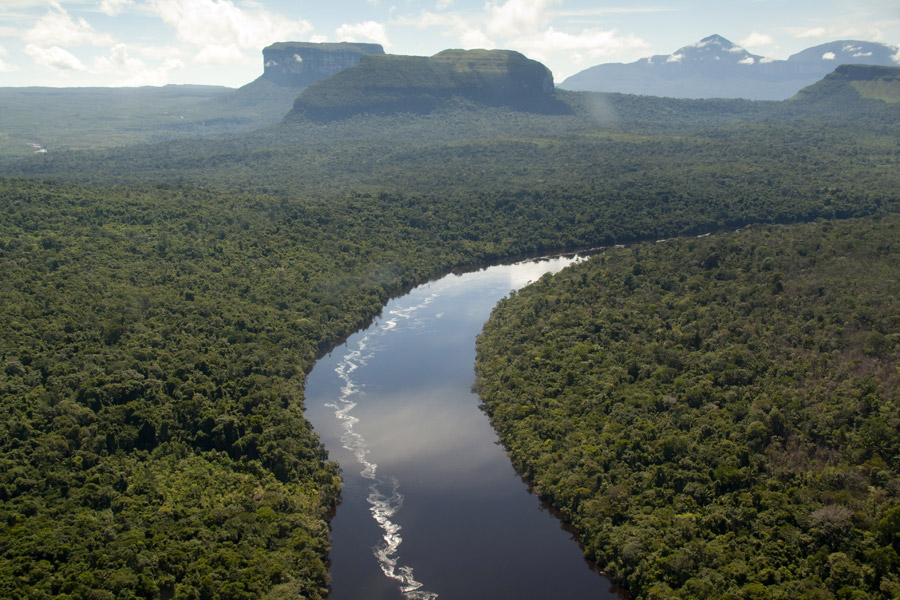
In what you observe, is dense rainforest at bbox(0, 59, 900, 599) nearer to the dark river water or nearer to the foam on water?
the dark river water

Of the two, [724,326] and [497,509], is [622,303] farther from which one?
[497,509]

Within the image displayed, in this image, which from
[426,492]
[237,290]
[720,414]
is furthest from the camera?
[237,290]

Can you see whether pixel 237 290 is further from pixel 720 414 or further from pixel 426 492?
pixel 720 414

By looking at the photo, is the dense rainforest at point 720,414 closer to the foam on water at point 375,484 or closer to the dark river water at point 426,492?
the dark river water at point 426,492

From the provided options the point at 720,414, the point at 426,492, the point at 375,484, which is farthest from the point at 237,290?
the point at 720,414

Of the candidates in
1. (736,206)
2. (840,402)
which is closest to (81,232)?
(840,402)
